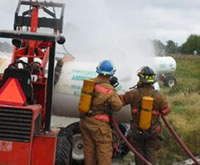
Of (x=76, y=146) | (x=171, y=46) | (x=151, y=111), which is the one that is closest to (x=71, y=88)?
(x=76, y=146)

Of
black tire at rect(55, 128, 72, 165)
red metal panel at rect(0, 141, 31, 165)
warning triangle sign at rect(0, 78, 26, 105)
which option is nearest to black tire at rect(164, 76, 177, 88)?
black tire at rect(55, 128, 72, 165)

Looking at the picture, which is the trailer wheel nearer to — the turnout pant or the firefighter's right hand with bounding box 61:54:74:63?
the firefighter's right hand with bounding box 61:54:74:63

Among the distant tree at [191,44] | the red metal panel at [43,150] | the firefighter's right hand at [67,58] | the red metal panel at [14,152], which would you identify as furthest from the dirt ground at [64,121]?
the distant tree at [191,44]

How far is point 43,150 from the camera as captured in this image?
223 inches

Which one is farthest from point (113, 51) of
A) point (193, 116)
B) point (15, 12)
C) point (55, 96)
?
point (193, 116)

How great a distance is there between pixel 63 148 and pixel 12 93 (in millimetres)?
1455

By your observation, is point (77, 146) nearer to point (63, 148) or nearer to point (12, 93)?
point (63, 148)

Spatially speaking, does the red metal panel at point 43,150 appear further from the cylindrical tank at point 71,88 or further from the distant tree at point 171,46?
the distant tree at point 171,46

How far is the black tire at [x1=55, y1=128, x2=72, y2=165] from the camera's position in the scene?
251 inches

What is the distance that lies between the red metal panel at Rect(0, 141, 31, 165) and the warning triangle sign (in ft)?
1.62

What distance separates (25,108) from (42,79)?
1.33 meters

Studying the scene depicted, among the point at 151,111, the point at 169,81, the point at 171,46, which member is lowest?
the point at 169,81

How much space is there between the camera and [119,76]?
827 centimetres

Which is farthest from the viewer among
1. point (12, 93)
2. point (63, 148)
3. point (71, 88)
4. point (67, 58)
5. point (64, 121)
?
point (64, 121)
